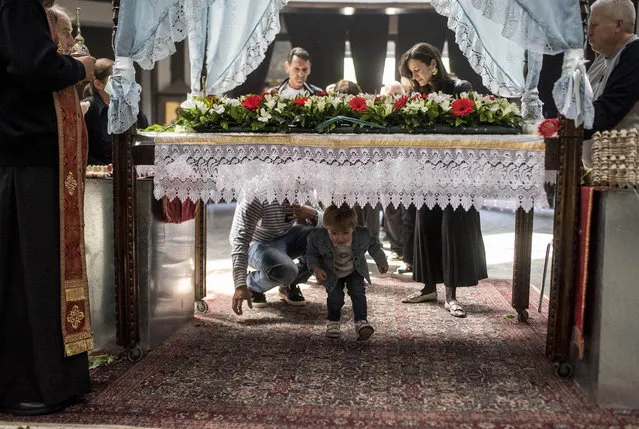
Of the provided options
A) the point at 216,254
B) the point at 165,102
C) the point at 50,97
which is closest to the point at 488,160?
the point at 50,97

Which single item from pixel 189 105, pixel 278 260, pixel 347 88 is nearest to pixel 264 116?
pixel 189 105

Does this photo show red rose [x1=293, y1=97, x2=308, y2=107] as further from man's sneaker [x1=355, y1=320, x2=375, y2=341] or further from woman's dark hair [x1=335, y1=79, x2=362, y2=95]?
woman's dark hair [x1=335, y1=79, x2=362, y2=95]

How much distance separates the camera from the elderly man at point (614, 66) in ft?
11.0

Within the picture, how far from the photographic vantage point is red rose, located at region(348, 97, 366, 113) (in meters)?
3.70

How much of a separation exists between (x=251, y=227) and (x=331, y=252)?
0.68 m

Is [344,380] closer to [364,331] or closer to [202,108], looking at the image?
[364,331]

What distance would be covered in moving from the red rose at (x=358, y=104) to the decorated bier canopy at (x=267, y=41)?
755 mm

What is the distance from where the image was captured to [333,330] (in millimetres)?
4102

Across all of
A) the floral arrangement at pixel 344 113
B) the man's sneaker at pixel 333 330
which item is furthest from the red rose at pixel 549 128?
the man's sneaker at pixel 333 330

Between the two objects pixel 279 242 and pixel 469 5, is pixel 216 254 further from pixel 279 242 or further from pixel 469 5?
pixel 469 5

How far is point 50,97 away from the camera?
9.41 ft

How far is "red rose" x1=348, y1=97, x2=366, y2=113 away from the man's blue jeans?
4.20 ft

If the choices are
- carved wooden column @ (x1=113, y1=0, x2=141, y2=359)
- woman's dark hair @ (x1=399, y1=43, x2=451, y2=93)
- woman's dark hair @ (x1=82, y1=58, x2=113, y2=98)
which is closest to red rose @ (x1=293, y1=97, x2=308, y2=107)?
carved wooden column @ (x1=113, y1=0, x2=141, y2=359)

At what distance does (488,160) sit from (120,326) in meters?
2.05
